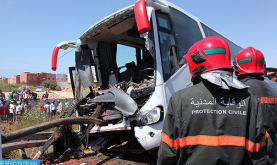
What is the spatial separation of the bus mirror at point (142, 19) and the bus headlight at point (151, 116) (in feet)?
4.29

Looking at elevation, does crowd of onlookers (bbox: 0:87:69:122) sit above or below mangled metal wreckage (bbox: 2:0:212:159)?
below

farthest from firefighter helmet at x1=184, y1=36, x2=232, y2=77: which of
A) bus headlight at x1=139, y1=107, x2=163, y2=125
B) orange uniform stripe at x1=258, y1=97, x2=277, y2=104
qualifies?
bus headlight at x1=139, y1=107, x2=163, y2=125

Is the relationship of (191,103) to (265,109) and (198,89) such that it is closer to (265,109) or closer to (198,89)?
(198,89)

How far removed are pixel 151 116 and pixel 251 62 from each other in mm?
1697

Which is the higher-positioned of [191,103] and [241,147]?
[191,103]

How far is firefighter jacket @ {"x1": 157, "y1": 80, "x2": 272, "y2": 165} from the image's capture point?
4.72 feet

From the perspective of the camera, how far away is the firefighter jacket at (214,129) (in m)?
1.44

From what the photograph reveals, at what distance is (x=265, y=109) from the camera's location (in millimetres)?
2330

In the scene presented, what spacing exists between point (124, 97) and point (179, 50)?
1.47m

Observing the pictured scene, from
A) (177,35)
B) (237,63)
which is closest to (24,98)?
(177,35)

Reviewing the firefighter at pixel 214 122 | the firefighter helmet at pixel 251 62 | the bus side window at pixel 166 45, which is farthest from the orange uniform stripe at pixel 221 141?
the bus side window at pixel 166 45

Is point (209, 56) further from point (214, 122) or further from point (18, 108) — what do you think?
point (18, 108)

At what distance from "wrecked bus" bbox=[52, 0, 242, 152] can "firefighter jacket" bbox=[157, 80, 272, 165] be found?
1.92 meters

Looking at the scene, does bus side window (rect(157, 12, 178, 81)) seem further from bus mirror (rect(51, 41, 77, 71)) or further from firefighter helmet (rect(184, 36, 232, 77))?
bus mirror (rect(51, 41, 77, 71))
